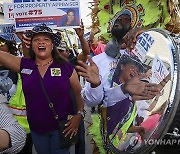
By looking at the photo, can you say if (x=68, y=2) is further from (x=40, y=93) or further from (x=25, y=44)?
(x=40, y=93)

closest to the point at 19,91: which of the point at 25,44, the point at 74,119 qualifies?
the point at 25,44

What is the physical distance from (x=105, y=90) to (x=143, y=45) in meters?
0.54

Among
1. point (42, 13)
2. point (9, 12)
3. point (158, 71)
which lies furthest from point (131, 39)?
point (9, 12)

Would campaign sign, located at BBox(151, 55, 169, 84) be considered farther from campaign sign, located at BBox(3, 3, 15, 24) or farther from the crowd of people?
campaign sign, located at BBox(3, 3, 15, 24)

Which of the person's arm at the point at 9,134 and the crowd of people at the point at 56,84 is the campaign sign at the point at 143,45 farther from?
the person's arm at the point at 9,134

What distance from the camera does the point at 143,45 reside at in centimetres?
199

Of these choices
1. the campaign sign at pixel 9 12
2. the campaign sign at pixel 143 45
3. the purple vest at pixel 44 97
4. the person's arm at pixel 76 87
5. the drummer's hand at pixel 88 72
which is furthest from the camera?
the campaign sign at pixel 9 12

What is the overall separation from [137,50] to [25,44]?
1.44m

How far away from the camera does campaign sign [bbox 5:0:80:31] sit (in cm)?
301

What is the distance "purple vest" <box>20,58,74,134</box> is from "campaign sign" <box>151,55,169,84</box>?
114 cm

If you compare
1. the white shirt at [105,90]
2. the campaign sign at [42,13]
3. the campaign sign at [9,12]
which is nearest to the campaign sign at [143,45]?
the white shirt at [105,90]

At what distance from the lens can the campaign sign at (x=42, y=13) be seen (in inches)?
118

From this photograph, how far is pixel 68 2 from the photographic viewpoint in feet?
9.91

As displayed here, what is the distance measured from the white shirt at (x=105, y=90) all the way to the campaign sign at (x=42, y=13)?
598 millimetres
